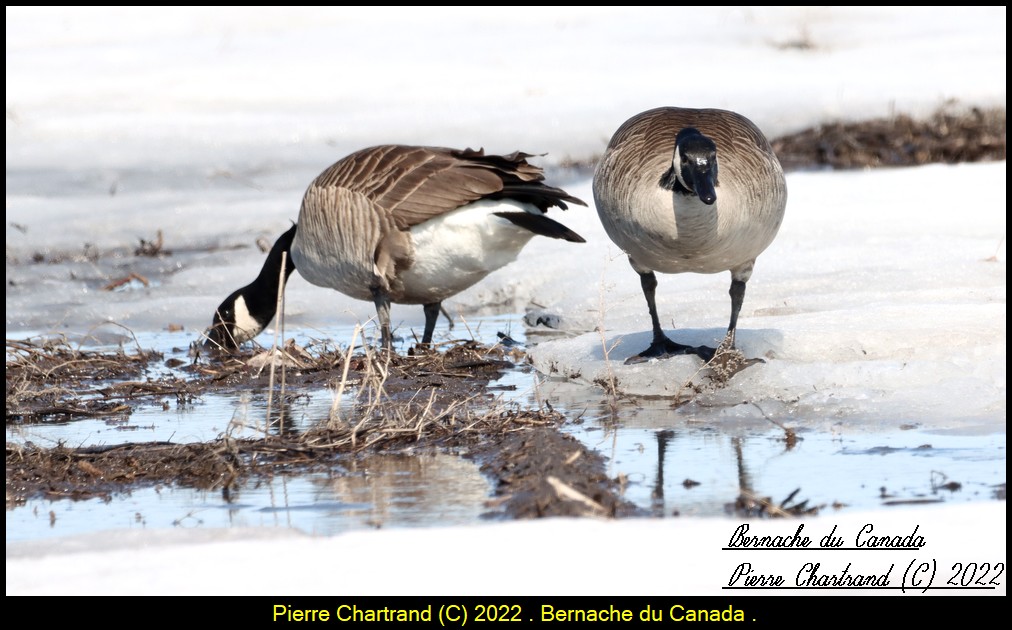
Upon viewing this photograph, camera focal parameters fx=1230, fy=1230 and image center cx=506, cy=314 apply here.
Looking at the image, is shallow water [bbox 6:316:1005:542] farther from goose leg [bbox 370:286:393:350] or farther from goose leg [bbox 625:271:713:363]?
goose leg [bbox 370:286:393:350]

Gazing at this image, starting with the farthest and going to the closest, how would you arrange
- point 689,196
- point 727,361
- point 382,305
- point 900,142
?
point 900,142, point 382,305, point 727,361, point 689,196

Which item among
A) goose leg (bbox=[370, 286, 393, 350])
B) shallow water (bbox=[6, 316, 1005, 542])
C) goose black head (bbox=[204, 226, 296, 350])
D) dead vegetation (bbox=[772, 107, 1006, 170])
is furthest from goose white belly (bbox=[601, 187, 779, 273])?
dead vegetation (bbox=[772, 107, 1006, 170])

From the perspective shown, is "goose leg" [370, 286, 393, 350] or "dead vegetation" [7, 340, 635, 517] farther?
"goose leg" [370, 286, 393, 350]

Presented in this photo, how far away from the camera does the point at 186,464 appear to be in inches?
163

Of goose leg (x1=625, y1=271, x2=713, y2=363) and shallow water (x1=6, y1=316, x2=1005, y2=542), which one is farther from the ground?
goose leg (x1=625, y1=271, x2=713, y2=363)

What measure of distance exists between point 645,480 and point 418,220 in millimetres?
2955

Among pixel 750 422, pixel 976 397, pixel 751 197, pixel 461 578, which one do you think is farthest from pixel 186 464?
pixel 976 397

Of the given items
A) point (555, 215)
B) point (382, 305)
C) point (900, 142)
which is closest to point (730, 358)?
point (382, 305)

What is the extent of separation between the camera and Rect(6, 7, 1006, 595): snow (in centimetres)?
314

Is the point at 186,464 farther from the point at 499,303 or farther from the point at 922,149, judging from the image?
the point at 922,149

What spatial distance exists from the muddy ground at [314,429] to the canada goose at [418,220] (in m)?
0.50

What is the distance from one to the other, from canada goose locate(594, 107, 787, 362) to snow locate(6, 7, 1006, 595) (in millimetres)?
226

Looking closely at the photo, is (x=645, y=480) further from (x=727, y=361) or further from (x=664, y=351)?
(x=664, y=351)

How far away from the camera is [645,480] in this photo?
3.81m
